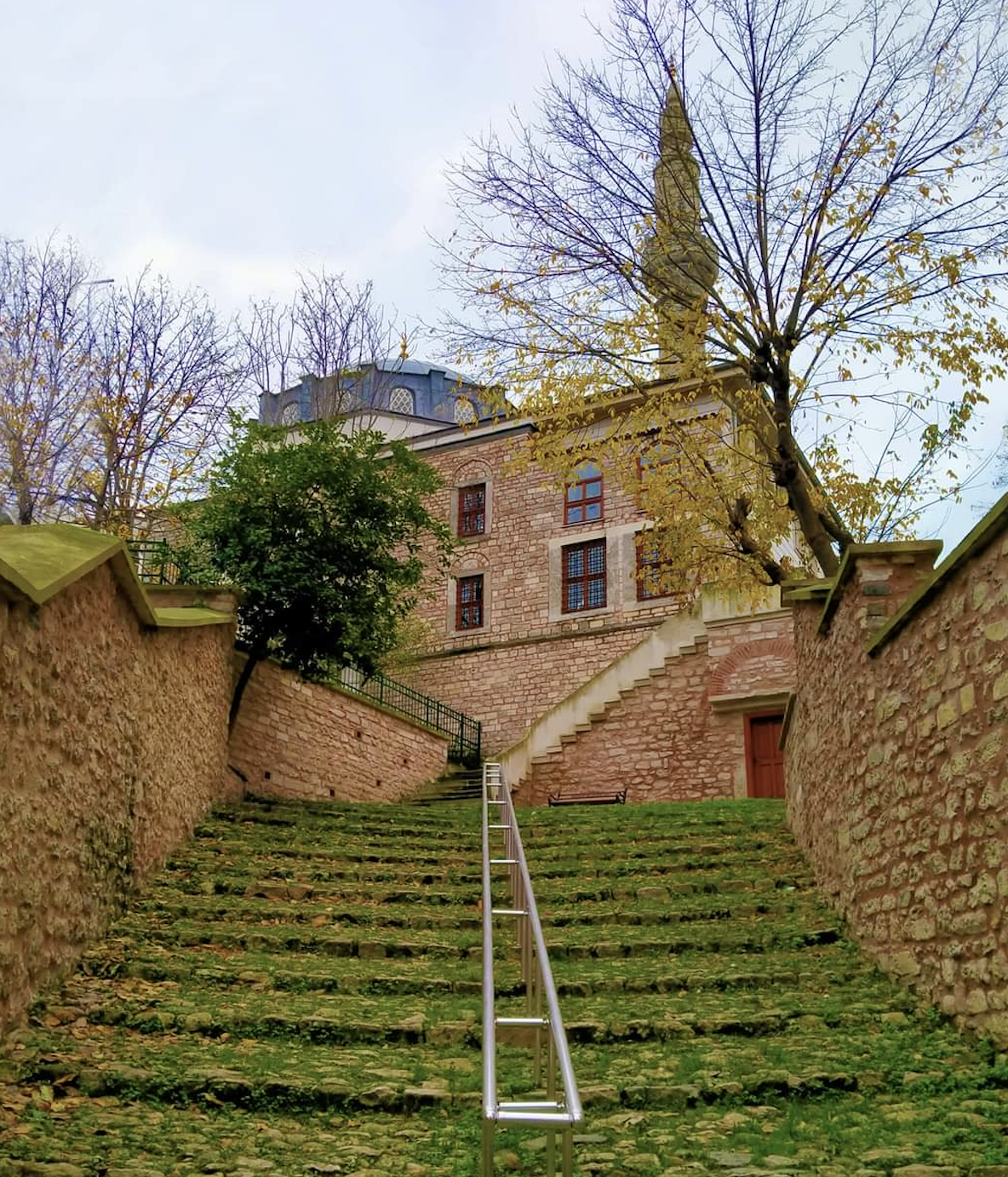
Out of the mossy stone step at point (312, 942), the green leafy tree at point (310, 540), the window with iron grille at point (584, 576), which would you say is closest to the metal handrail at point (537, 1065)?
the mossy stone step at point (312, 942)

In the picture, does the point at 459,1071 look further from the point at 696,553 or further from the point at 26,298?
the point at 26,298

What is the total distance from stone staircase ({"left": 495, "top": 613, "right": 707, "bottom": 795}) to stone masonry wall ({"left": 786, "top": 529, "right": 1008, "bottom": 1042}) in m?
9.01

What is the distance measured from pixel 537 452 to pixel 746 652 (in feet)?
18.1

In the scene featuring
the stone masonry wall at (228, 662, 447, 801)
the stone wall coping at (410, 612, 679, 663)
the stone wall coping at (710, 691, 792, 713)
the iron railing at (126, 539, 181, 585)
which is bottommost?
the stone masonry wall at (228, 662, 447, 801)

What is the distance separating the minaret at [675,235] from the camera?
1160cm

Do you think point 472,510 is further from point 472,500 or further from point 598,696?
point 598,696

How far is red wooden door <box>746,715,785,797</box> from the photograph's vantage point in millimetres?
16703

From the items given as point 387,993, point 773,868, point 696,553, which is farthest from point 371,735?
point 387,993

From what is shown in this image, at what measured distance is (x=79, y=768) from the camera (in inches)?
262

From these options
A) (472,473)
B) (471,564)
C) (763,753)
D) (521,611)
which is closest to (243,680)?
(763,753)

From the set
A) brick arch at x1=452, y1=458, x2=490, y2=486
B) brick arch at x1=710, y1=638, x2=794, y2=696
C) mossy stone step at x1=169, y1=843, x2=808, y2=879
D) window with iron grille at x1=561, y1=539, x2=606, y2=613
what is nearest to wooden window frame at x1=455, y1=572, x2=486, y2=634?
window with iron grille at x1=561, y1=539, x2=606, y2=613

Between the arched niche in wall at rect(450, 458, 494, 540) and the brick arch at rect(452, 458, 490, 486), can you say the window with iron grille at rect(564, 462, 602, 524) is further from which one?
the brick arch at rect(452, 458, 490, 486)

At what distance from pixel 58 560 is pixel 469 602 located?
53.2 ft

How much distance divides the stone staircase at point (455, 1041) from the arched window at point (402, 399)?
2533 centimetres
